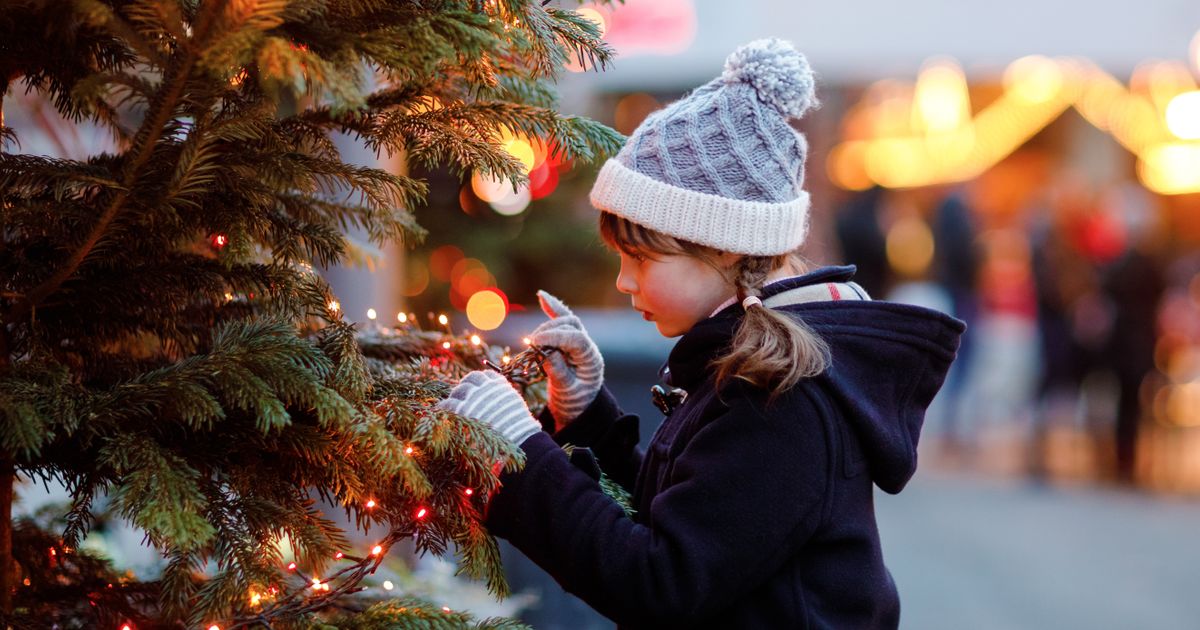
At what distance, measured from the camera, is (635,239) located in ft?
5.82

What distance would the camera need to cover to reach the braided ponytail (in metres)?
1.56

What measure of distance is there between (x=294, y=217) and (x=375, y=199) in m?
0.19

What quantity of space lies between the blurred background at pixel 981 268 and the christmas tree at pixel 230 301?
1430 millimetres

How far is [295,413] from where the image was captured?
152cm

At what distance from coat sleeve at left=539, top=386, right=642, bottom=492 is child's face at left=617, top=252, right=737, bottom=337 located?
288mm

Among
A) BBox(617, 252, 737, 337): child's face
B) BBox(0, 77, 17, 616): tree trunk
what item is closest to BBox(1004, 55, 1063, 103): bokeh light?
BBox(617, 252, 737, 337): child's face

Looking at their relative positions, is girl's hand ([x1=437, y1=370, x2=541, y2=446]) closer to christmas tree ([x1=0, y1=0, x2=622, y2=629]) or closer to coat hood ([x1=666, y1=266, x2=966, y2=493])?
christmas tree ([x1=0, y1=0, x2=622, y2=629])

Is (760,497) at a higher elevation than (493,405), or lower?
lower

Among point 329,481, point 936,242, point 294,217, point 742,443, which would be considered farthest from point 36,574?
point 936,242

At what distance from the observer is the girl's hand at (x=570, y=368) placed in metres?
1.94

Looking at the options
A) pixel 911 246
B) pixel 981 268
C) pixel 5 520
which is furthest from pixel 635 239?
pixel 911 246

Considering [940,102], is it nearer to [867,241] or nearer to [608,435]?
[867,241]

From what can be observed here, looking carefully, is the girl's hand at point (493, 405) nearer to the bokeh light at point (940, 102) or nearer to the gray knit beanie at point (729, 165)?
the gray knit beanie at point (729, 165)

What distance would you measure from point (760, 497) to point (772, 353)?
21 cm
